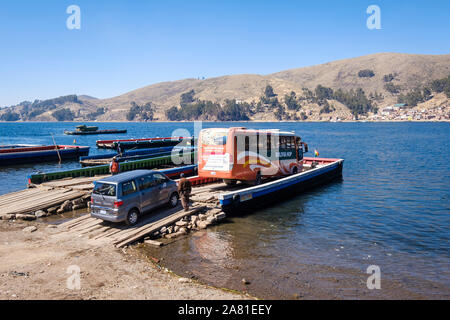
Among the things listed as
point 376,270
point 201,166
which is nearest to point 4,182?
point 201,166

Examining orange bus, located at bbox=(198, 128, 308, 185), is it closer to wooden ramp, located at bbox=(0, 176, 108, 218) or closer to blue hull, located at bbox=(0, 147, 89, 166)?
wooden ramp, located at bbox=(0, 176, 108, 218)

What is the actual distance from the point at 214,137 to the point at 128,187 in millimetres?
6527

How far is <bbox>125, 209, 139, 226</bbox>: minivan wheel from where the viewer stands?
1398cm

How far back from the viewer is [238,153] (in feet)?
62.3

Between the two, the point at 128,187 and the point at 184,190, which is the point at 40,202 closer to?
the point at 128,187

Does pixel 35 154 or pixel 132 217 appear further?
pixel 35 154

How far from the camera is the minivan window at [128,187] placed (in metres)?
13.7

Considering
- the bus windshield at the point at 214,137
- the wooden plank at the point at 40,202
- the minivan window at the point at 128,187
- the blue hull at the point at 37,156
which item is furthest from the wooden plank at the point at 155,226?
the blue hull at the point at 37,156

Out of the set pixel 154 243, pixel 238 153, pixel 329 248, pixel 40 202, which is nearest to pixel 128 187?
pixel 154 243

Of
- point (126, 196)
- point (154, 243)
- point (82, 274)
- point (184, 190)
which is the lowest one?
point (154, 243)

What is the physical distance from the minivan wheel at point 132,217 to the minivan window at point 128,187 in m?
0.83

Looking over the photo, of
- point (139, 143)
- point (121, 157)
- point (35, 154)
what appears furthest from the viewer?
point (139, 143)

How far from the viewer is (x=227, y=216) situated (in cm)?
1727

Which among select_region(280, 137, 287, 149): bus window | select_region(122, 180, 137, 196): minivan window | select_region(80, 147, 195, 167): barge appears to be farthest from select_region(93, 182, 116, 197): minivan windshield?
select_region(80, 147, 195, 167): barge
